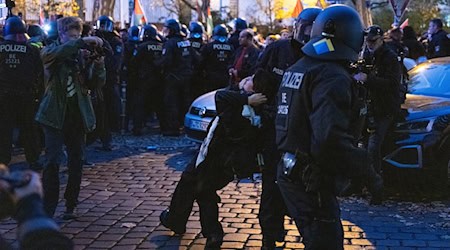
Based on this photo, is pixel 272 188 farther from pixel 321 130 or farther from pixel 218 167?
pixel 321 130

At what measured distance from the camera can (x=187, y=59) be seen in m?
13.1

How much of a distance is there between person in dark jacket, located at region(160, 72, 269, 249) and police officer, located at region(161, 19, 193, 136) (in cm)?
679

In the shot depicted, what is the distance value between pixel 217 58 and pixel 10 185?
1055 cm

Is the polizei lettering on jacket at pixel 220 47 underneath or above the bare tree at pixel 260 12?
above

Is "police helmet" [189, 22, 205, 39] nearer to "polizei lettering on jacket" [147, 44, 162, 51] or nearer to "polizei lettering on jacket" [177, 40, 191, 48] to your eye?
"polizei lettering on jacket" [177, 40, 191, 48]

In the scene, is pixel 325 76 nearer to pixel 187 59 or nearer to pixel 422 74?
pixel 422 74

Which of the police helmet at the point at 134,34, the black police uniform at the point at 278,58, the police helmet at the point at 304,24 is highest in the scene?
the police helmet at the point at 304,24

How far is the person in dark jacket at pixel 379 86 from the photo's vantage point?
24.5 ft

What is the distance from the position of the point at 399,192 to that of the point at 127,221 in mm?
3329

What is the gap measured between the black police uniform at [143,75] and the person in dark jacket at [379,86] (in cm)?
604

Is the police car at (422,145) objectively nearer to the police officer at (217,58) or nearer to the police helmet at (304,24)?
the police helmet at (304,24)

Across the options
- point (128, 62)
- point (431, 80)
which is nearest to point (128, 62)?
point (128, 62)

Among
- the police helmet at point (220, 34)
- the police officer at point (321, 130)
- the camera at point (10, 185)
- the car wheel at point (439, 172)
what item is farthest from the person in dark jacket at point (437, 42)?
the camera at point (10, 185)

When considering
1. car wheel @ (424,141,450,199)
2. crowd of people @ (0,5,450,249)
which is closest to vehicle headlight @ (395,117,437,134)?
car wheel @ (424,141,450,199)
